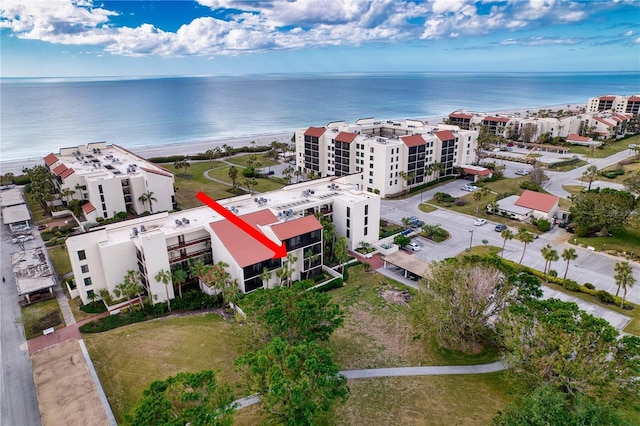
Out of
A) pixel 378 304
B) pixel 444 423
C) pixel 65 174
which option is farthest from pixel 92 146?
pixel 444 423

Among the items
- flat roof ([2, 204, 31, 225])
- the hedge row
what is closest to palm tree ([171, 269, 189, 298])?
flat roof ([2, 204, 31, 225])

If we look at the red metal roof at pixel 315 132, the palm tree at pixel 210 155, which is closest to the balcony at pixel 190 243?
the red metal roof at pixel 315 132

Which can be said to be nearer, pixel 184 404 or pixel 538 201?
pixel 184 404

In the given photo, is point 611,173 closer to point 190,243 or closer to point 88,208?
point 190,243

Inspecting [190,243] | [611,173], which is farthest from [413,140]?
[190,243]

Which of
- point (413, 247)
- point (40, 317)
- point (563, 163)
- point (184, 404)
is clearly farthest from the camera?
point (563, 163)

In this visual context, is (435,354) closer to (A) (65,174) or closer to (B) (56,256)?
(B) (56,256)
